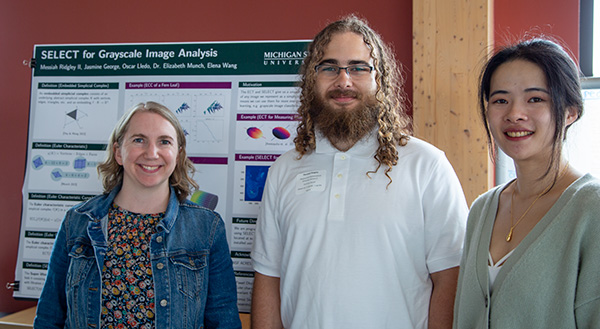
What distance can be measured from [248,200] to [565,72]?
1919 millimetres

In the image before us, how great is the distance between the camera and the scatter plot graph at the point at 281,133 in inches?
114

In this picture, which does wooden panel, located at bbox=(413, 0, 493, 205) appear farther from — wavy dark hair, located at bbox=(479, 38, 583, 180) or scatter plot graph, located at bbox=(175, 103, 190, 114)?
scatter plot graph, located at bbox=(175, 103, 190, 114)

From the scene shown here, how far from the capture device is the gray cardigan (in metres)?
1.26

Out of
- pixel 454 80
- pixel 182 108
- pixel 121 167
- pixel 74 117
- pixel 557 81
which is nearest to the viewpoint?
pixel 557 81

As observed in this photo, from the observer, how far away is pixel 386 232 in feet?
5.97

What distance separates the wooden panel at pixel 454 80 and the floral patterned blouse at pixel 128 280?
168 centimetres

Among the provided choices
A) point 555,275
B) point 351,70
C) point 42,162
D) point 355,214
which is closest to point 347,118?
point 351,70

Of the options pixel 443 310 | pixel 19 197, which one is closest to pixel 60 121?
pixel 19 197

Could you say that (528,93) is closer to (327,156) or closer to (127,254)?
(327,156)

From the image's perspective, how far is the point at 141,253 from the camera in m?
1.95

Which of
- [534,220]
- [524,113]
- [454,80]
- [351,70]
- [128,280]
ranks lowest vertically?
[128,280]

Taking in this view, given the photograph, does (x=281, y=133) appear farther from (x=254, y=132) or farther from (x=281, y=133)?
(x=254, y=132)

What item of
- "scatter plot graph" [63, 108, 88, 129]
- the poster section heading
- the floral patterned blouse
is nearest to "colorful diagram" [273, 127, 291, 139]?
the poster section heading

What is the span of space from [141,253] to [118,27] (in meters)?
1.97
